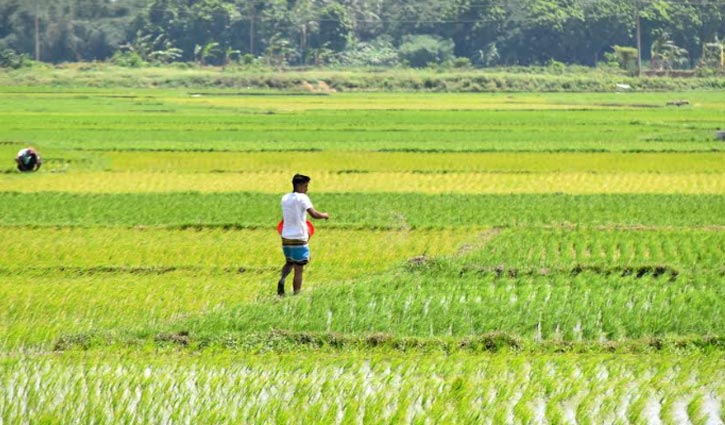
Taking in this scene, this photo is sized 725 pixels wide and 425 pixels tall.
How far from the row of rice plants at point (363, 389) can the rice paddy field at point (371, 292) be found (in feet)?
0.07

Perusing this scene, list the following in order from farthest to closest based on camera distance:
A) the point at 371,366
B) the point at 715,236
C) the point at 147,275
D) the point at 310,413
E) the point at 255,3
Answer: the point at 255,3
the point at 715,236
the point at 147,275
the point at 371,366
the point at 310,413

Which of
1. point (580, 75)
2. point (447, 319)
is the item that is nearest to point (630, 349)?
point (447, 319)

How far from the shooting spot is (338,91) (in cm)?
6900

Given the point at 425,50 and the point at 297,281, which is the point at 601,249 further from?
the point at 425,50

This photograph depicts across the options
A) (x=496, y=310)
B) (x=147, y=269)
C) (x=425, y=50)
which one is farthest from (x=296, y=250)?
(x=425, y=50)

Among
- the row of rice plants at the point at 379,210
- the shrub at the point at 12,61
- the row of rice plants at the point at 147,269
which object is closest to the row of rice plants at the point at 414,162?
the row of rice plants at the point at 379,210

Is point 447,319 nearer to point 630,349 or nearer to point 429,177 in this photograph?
point 630,349

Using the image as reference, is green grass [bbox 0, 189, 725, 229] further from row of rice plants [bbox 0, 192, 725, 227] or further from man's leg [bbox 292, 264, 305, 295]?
man's leg [bbox 292, 264, 305, 295]

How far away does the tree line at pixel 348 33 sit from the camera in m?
86.8

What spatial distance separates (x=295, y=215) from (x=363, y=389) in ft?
8.31

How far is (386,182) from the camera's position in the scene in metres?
20.4

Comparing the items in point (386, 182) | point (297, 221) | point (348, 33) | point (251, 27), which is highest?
point (251, 27)

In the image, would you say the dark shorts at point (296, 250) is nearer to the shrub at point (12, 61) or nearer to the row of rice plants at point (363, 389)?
the row of rice plants at point (363, 389)

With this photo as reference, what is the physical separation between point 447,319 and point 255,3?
277ft
